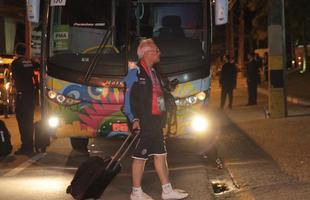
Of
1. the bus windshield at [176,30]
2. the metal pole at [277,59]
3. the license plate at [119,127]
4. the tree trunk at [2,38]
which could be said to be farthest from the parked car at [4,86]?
the bus windshield at [176,30]

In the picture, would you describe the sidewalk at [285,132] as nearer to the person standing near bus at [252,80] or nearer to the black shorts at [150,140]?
the person standing near bus at [252,80]

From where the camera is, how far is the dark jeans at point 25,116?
10.6 m

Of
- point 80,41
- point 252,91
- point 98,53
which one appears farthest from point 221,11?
point 252,91

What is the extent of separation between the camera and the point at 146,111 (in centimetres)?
702

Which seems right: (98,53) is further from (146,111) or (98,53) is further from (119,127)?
(146,111)

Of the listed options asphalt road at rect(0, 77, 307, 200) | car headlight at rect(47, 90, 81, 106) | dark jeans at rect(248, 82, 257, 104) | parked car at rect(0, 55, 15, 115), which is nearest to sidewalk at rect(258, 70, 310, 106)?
dark jeans at rect(248, 82, 257, 104)

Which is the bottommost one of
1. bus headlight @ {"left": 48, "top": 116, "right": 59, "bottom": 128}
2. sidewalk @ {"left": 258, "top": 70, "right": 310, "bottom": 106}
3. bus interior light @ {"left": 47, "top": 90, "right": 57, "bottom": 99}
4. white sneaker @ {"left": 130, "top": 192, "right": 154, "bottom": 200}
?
white sneaker @ {"left": 130, "top": 192, "right": 154, "bottom": 200}

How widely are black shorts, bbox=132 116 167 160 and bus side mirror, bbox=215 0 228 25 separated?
8.94 ft

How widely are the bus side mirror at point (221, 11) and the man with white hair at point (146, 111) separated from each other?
2.39 m

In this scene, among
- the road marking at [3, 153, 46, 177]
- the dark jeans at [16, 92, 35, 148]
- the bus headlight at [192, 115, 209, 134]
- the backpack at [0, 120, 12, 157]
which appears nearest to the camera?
the road marking at [3, 153, 46, 177]

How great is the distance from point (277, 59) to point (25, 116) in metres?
6.47

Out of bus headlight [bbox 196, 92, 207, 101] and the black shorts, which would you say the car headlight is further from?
the black shorts

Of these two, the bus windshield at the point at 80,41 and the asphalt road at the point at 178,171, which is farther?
the bus windshield at the point at 80,41

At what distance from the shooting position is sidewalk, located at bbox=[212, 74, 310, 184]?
895 cm
